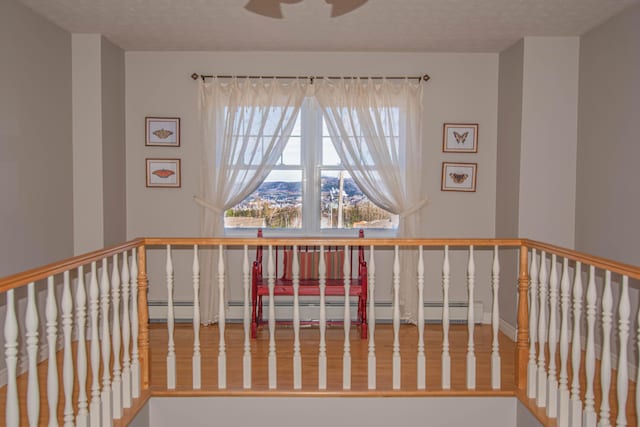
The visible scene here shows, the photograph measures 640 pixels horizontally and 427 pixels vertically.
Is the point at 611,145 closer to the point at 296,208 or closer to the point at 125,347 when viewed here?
the point at 296,208

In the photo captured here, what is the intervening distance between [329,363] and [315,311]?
1200 millimetres

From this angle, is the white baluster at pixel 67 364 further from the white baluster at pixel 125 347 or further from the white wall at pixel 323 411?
the white wall at pixel 323 411

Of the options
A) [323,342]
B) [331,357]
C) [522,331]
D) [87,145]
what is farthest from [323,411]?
[87,145]

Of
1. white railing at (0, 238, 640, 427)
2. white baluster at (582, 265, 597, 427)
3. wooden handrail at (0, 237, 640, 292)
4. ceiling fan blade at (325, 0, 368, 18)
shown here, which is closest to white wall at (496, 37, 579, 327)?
white railing at (0, 238, 640, 427)

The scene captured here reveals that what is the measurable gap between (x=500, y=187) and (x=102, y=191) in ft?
12.3

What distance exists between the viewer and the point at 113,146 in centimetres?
456

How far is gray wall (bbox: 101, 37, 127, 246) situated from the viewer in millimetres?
4383

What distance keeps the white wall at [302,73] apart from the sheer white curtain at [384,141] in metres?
0.17

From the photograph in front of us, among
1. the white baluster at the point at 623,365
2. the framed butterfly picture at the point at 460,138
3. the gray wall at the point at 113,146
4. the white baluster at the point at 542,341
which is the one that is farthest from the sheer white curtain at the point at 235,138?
the white baluster at the point at 623,365

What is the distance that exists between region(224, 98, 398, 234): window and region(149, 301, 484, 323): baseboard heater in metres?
0.77

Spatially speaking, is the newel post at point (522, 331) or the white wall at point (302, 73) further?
the white wall at point (302, 73)

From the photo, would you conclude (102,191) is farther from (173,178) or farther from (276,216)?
(276,216)

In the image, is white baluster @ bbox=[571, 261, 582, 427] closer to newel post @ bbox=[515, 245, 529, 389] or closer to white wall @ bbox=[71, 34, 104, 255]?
newel post @ bbox=[515, 245, 529, 389]

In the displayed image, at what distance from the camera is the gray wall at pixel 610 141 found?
3.48 metres
